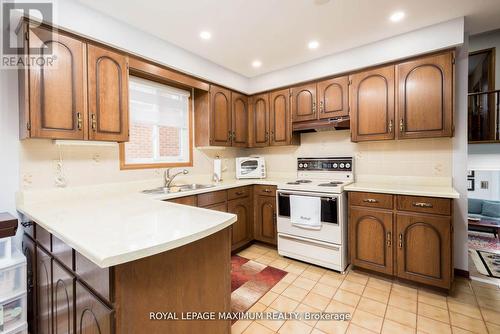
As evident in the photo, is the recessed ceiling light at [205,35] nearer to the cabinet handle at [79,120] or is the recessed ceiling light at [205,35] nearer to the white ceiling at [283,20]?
the white ceiling at [283,20]

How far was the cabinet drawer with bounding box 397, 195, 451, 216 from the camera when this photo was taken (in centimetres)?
199

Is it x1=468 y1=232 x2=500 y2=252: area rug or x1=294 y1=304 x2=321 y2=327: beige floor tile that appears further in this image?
x1=468 y1=232 x2=500 y2=252: area rug

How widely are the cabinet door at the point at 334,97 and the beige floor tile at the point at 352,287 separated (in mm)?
1876

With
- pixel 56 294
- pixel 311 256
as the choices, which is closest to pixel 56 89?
pixel 56 294

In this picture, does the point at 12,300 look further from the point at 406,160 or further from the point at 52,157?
the point at 406,160

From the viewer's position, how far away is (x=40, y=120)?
165 centimetres

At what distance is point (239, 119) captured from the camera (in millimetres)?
3482

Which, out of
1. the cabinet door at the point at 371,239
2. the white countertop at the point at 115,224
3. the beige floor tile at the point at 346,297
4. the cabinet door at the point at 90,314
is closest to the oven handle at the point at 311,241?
the cabinet door at the point at 371,239

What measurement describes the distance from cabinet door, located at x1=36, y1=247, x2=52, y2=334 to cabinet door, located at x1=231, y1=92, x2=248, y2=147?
7.83 feet

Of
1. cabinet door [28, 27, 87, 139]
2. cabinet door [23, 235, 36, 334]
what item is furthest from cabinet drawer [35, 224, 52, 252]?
cabinet door [28, 27, 87, 139]

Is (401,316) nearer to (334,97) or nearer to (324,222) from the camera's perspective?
(324,222)

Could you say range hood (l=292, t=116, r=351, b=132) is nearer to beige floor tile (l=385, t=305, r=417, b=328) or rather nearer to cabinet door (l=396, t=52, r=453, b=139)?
cabinet door (l=396, t=52, r=453, b=139)

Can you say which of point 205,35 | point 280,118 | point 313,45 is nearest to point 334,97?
point 313,45

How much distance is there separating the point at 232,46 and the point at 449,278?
3087 mm
